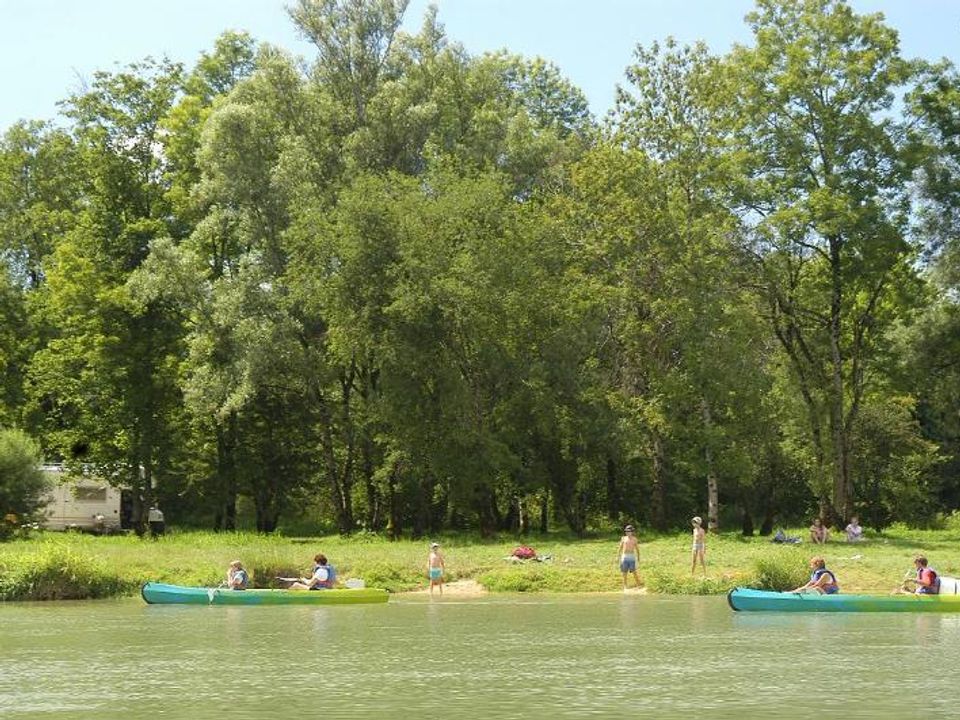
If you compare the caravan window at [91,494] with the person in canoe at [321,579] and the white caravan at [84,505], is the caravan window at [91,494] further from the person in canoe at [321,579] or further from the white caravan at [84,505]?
the person in canoe at [321,579]

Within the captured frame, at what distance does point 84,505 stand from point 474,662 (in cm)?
4148

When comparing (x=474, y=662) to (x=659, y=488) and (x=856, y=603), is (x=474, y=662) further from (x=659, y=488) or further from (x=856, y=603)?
(x=659, y=488)

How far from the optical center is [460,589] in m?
36.0

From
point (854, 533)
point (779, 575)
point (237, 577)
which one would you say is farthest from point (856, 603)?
point (854, 533)

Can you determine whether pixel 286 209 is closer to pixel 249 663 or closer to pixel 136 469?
pixel 136 469

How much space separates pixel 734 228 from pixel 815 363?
21.8 ft

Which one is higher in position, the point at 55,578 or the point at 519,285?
the point at 519,285

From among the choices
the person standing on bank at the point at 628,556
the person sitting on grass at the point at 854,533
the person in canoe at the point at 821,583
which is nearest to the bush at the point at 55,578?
the person standing on bank at the point at 628,556

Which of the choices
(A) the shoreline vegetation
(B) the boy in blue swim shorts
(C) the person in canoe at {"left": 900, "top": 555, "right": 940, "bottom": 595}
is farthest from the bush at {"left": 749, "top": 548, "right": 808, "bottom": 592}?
(B) the boy in blue swim shorts

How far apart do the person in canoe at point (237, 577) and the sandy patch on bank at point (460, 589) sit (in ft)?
15.9

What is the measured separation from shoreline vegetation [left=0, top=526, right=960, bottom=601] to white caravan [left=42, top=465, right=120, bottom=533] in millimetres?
15240

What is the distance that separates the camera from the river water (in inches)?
717

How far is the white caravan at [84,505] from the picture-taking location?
59250 mm

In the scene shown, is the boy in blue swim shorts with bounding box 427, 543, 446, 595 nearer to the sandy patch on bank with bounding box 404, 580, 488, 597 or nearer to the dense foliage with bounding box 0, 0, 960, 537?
the sandy patch on bank with bounding box 404, 580, 488, 597
